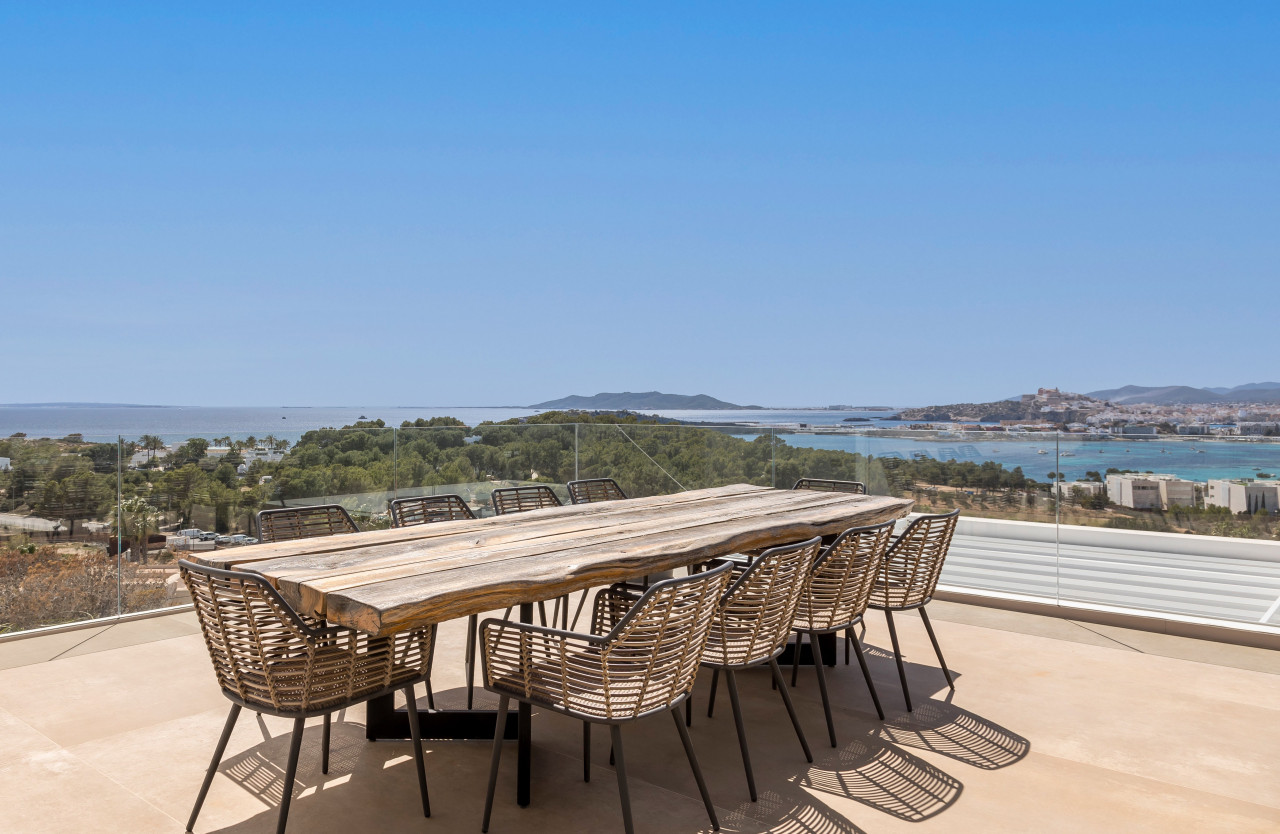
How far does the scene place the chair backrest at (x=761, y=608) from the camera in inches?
106

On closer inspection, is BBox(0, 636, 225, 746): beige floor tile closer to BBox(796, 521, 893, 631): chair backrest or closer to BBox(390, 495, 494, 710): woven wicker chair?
BBox(390, 495, 494, 710): woven wicker chair

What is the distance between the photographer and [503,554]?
271 cm

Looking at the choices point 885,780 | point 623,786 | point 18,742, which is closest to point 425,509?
point 18,742

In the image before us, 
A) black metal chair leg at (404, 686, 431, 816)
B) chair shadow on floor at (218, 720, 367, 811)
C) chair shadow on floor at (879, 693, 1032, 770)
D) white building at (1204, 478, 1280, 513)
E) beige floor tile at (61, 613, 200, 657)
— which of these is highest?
white building at (1204, 478, 1280, 513)

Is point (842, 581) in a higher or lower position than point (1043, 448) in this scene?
lower

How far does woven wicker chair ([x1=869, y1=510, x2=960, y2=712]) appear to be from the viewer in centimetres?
357

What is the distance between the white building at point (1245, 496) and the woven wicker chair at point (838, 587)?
297 centimetres

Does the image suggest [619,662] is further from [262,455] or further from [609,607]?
[262,455]

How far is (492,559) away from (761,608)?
0.90 metres

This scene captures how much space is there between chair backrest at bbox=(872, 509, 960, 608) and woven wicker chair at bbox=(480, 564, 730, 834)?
4.67ft

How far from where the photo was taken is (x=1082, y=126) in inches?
1266

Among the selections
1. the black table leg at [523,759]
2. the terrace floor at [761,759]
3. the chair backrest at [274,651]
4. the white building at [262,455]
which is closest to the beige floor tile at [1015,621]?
the terrace floor at [761,759]

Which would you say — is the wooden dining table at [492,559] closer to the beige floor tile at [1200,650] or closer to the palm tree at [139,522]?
the beige floor tile at [1200,650]

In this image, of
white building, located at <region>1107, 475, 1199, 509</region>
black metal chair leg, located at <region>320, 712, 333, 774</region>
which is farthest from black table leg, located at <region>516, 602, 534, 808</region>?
white building, located at <region>1107, 475, 1199, 509</region>
